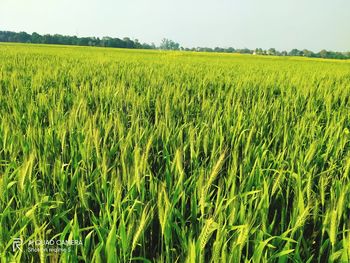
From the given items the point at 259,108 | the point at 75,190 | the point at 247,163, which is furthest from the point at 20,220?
the point at 259,108

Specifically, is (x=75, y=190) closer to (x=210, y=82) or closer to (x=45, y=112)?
(x=45, y=112)

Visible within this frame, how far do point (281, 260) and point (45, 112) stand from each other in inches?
83.5

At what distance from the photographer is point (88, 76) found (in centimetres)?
479

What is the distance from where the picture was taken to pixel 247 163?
143 centimetres

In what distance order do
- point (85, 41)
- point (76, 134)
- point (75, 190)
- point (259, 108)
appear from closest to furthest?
point (75, 190)
point (76, 134)
point (259, 108)
point (85, 41)

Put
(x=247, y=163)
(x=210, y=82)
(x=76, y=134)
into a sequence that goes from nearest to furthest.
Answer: (x=247, y=163) < (x=76, y=134) < (x=210, y=82)

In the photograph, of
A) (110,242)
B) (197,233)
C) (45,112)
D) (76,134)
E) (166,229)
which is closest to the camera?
(110,242)

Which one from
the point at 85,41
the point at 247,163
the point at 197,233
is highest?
the point at 85,41

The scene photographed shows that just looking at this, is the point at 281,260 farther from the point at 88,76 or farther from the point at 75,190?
the point at 88,76

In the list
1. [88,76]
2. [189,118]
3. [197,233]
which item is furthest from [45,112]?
[88,76]

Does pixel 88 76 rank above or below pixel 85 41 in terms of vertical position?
below

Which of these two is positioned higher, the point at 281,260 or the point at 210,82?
the point at 210,82

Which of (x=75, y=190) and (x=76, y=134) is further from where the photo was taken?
(x=76, y=134)

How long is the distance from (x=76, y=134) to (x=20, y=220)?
822mm
